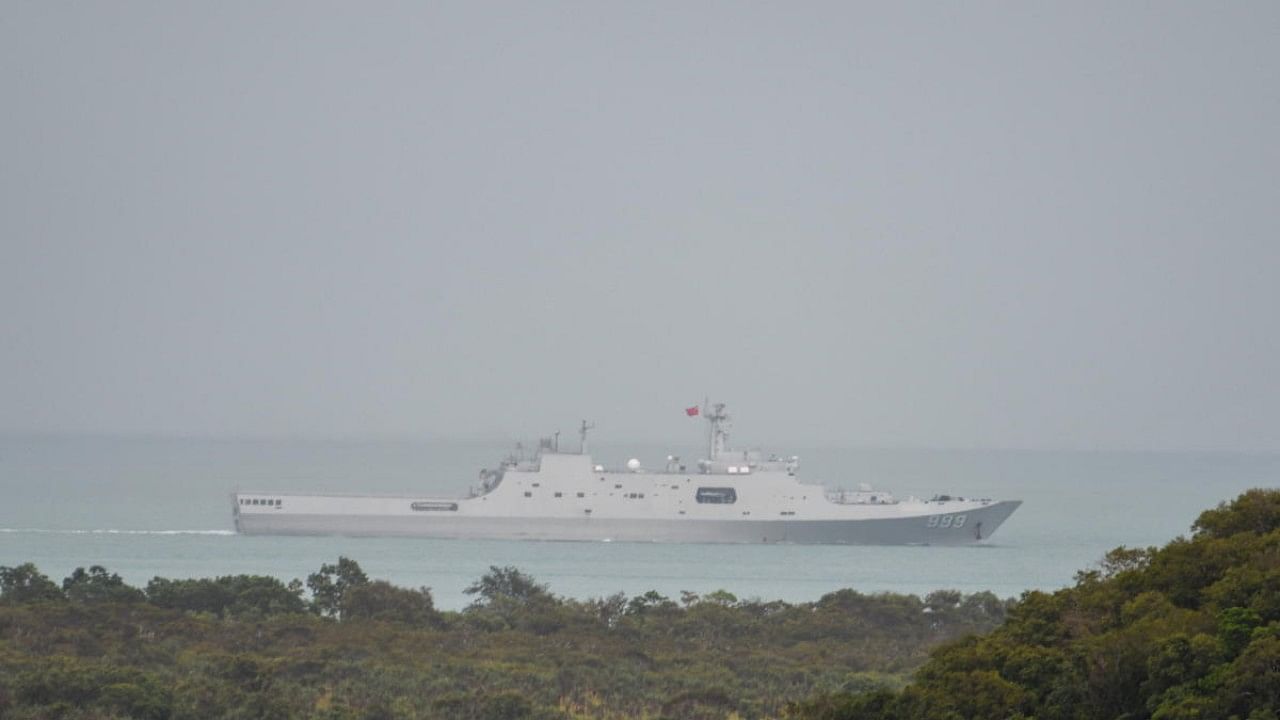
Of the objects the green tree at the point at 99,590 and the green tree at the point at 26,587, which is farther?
the green tree at the point at 26,587

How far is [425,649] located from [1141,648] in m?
16.3

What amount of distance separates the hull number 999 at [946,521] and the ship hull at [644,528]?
0.09ft

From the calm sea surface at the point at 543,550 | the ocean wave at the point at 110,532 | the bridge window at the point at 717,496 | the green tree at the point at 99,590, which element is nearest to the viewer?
the green tree at the point at 99,590

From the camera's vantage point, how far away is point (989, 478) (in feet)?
471

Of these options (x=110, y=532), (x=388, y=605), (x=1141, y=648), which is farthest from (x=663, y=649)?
(x=110, y=532)

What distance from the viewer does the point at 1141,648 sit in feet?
57.0

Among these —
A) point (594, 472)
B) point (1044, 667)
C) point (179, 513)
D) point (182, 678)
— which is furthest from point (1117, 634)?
point (179, 513)

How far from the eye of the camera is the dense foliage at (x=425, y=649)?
26484 mm

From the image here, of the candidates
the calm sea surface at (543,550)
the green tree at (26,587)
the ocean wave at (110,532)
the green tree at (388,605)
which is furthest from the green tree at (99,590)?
the ocean wave at (110,532)

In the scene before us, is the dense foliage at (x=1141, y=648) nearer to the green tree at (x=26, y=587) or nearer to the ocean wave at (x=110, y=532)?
the green tree at (x=26, y=587)

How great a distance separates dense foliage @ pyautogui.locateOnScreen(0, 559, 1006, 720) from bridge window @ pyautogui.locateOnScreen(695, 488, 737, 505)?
71.0 feet

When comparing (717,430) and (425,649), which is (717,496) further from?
(425,649)

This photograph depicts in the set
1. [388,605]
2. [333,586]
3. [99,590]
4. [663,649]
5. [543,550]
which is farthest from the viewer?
[543,550]

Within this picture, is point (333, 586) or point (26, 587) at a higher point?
point (333, 586)
